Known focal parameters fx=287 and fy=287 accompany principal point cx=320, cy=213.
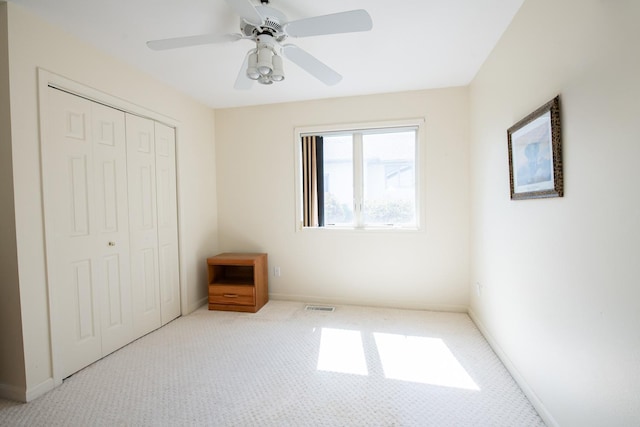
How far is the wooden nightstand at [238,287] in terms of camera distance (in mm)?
3176

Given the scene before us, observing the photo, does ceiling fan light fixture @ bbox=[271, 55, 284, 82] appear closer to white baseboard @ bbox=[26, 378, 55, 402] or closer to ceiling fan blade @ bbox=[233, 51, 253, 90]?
ceiling fan blade @ bbox=[233, 51, 253, 90]

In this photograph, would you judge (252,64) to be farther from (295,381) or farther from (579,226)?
(295,381)

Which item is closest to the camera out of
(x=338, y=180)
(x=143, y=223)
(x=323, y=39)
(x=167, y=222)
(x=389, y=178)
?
(x=323, y=39)

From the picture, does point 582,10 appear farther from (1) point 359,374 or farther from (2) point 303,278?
(2) point 303,278

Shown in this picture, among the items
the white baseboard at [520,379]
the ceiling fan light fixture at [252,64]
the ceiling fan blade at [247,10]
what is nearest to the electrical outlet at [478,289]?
the white baseboard at [520,379]

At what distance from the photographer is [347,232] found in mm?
3324

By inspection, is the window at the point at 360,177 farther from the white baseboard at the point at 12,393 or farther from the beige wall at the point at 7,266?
the white baseboard at the point at 12,393

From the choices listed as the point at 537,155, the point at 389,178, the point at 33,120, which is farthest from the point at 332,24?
the point at 389,178

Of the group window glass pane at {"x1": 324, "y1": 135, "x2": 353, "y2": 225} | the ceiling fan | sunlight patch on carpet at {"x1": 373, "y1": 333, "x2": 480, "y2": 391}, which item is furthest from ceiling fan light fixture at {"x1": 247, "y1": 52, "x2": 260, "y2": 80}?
sunlight patch on carpet at {"x1": 373, "y1": 333, "x2": 480, "y2": 391}

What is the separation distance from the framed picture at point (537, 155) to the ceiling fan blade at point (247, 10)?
1.52 metres

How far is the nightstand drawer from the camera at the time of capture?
317 centimetres

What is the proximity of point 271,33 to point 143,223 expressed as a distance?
201 centimetres

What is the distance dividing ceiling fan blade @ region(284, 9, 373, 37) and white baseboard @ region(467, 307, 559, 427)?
7.24 feet

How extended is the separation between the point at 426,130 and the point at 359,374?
243 centimetres
